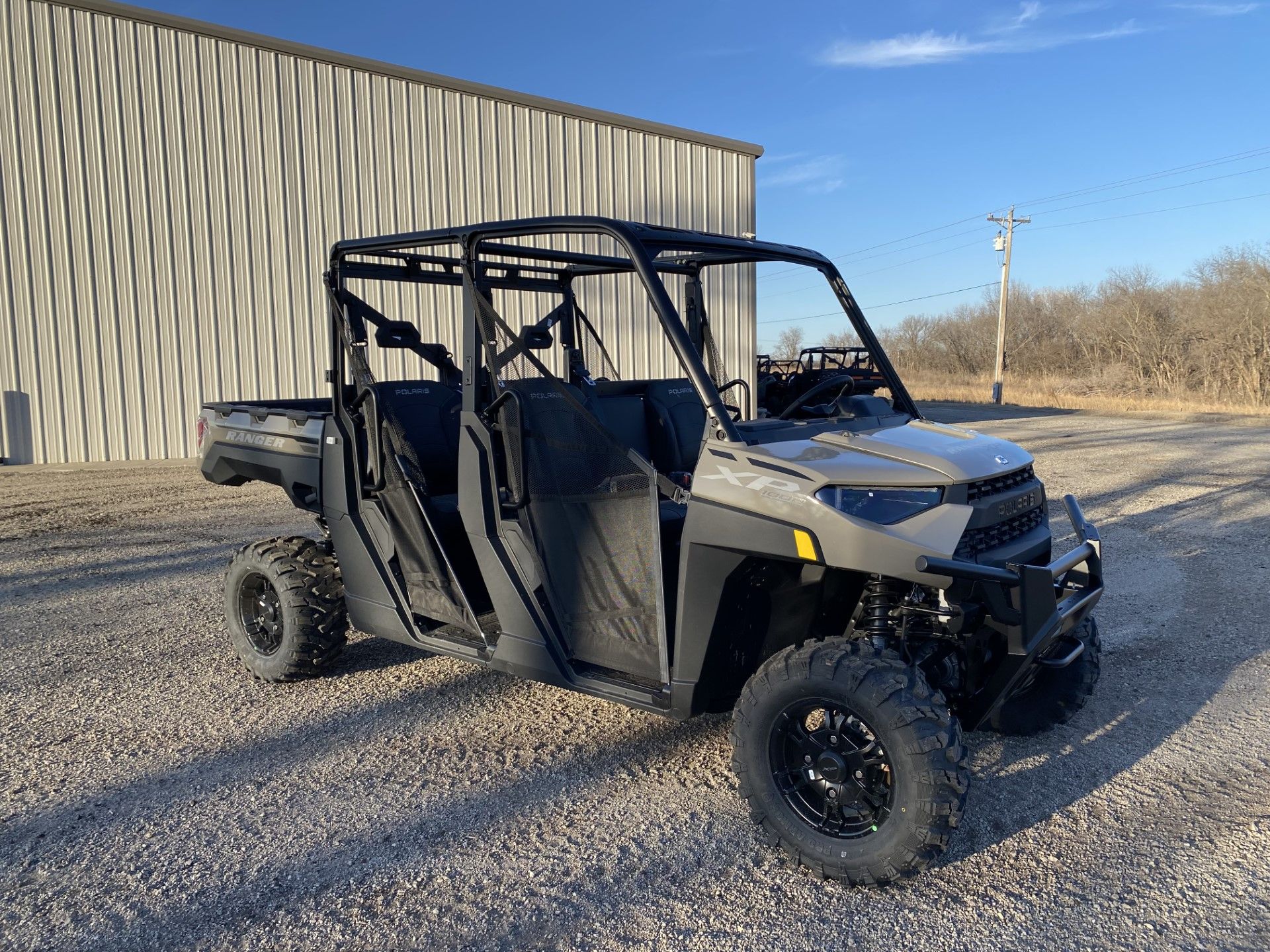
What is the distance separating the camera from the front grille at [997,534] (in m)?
3.08

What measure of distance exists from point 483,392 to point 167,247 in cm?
1134

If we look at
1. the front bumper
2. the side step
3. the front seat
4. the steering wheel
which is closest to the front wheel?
the front bumper

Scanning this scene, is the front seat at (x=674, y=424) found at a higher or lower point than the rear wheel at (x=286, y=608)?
higher

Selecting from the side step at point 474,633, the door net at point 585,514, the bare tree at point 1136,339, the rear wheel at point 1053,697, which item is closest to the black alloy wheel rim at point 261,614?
the side step at point 474,633

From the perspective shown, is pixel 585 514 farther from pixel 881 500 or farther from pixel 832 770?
pixel 832 770

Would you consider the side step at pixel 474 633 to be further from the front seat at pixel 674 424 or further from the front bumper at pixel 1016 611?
the front bumper at pixel 1016 611

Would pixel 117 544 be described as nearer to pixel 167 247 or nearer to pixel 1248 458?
pixel 167 247

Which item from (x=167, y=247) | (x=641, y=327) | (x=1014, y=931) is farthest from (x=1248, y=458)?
(x=167, y=247)

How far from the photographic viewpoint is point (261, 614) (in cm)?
502

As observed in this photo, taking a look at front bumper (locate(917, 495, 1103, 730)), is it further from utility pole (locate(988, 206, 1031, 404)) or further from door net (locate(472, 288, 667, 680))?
utility pole (locate(988, 206, 1031, 404))

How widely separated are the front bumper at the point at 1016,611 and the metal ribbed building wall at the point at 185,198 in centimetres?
1091

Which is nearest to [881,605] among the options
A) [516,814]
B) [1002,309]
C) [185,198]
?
[516,814]

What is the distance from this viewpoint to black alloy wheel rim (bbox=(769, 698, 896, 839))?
9.60 ft

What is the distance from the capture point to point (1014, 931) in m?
2.65
